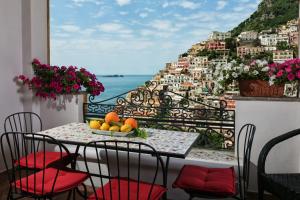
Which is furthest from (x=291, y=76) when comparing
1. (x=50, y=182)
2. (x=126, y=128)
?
(x=50, y=182)

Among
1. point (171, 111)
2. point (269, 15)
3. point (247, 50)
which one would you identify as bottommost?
point (171, 111)

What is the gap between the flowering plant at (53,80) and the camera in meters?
3.45

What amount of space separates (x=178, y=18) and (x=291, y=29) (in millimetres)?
1416

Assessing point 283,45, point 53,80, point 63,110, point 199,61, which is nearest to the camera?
point 283,45

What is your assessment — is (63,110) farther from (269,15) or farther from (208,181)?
(269,15)

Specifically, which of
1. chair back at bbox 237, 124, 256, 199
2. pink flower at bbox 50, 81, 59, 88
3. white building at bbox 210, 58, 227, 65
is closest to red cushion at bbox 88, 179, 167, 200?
chair back at bbox 237, 124, 256, 199

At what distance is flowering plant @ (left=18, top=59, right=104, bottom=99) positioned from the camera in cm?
345

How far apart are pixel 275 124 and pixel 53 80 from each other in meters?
2.46

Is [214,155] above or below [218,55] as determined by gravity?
below

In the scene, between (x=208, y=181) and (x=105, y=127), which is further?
(x=105, y=127)

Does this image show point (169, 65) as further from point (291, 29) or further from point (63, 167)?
point (63, 167)

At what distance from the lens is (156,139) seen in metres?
2.24

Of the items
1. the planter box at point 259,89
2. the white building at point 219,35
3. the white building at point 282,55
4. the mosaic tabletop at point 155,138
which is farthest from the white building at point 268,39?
the mosaic tabletop at point 155,138

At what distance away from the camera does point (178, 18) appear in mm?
3896
